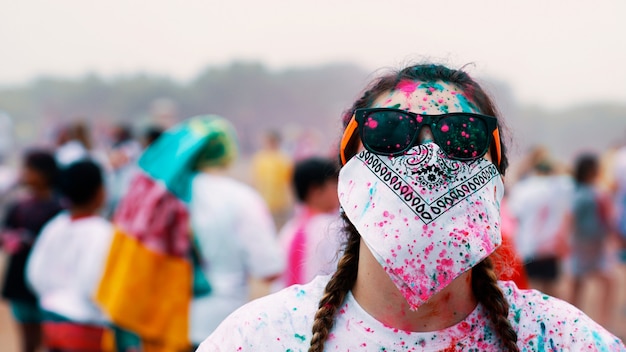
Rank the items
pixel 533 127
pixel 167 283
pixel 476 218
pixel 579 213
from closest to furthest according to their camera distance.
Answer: pixel 476 218
pixel 167 283
pixel 579 213
pixel 533 127

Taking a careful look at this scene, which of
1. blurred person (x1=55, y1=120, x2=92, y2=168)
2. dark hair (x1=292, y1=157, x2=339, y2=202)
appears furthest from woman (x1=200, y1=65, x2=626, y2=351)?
blurred person (x1=55, y1=120, x2=92, y2=168)

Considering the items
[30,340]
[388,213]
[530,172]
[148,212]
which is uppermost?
[388,213]

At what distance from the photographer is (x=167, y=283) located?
3.87 metres

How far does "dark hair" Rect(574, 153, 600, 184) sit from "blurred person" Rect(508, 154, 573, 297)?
14cm

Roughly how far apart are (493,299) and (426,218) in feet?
0.77

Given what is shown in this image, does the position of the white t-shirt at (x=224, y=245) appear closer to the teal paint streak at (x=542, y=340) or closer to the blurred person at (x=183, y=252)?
the blurred person at (x=183, y=252)

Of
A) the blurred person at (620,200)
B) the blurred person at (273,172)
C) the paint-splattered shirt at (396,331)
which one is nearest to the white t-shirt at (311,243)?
the paint-splattered shirt at (396,331)

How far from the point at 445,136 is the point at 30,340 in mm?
4749

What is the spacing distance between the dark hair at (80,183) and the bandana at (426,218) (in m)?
3.30

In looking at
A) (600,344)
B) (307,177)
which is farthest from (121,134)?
(600,344)

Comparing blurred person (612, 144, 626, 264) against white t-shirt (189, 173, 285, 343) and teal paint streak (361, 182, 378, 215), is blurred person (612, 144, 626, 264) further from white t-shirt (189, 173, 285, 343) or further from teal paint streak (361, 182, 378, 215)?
teal paint streak (361, 182, 378, 215)

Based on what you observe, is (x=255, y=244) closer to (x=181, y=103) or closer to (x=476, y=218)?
(x=476, y=218)

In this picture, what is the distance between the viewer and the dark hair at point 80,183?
4.35 m

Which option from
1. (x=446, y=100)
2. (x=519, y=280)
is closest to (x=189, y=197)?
(x=519, y=280)
